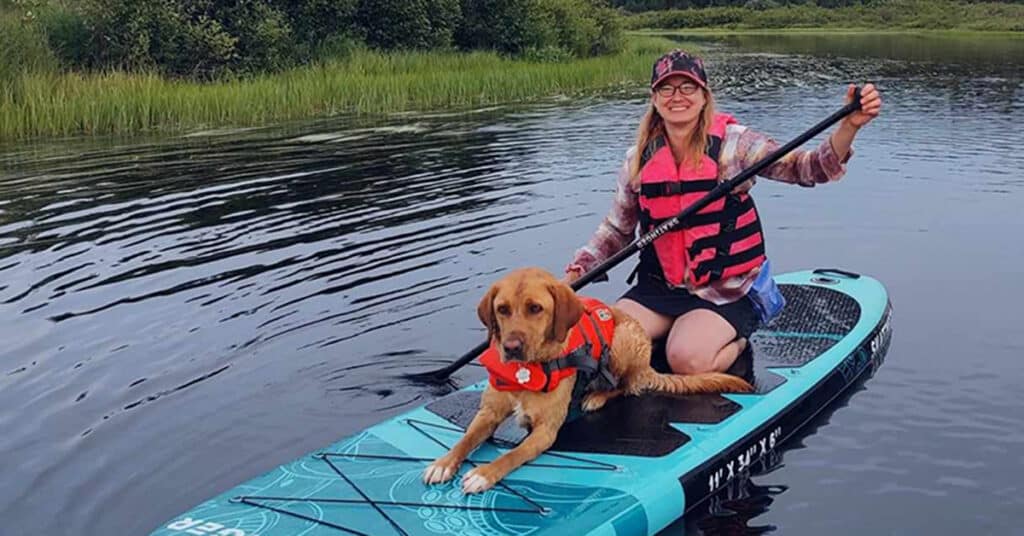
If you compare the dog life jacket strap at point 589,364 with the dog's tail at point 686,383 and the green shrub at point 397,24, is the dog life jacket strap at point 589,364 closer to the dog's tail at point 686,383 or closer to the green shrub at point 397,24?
the dog's tail at point 686,383

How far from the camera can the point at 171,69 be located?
21203 mm

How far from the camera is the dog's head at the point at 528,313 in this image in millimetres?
4328

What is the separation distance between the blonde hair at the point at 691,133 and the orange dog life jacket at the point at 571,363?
1.05m

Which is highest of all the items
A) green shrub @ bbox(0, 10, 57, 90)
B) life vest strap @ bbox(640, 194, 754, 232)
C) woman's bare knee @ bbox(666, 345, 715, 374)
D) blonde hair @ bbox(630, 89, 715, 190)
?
green shrub @ bbox(0, 10, 57, 90)

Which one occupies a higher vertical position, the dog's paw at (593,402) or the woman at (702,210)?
the woman at (702,210)

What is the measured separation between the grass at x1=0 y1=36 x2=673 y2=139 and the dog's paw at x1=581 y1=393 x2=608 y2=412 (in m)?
14.0

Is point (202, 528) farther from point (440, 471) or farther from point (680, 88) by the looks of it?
point (680, 88)

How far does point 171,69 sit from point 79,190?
31.0 feet

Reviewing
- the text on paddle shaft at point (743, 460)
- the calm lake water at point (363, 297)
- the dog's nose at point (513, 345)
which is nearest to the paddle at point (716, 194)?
the dog's nose at point (513, 345)

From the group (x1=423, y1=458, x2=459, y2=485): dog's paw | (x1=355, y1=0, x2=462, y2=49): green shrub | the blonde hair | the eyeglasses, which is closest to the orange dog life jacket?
(x1=423, y1=458, x2=459, y2=485): dog's paw

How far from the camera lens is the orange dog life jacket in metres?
4.55

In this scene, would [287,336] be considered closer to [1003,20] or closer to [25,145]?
[25,145]

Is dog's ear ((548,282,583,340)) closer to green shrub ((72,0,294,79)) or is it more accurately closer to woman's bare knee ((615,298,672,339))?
woman's bare knee ((615,298,672,339))

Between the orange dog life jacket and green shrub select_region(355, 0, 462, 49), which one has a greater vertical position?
green shrub select_region(355, 0, 462, 49)
